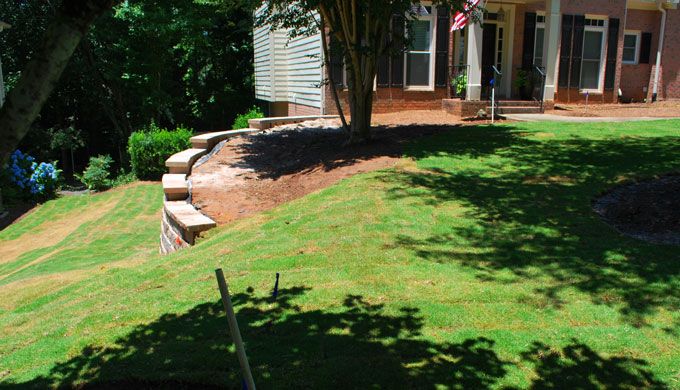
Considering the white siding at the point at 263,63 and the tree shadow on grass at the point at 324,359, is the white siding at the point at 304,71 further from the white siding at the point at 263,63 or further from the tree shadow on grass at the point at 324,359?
the tree shadow on grass at the point at 324,359

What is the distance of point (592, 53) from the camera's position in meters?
19.3

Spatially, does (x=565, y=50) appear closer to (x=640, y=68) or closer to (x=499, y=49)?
(x=499, y=49)

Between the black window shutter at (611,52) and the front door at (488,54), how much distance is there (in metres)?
4.15

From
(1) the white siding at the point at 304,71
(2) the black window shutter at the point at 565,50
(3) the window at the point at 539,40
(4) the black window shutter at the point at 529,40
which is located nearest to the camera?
(1) the white siding at the point at 304,71

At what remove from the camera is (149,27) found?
1995 cm

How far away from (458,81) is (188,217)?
1158 cm

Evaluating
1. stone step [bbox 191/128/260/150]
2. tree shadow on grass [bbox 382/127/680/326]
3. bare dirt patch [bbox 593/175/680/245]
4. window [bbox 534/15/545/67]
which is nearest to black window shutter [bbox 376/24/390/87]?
stone step [bbox 191/128/260/150]

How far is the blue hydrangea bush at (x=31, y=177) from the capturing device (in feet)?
49.6

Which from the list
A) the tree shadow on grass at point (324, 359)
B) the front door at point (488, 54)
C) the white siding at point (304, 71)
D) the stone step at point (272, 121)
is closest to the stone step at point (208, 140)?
the stone step at point (272, 121)

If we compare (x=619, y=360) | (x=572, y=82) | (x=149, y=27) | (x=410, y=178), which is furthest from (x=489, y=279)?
(x=149, y=27)

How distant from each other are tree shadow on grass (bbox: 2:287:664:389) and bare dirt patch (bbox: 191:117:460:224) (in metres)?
3.77

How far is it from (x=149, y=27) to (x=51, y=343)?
700 inches

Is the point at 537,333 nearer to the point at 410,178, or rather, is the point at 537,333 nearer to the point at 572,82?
the point at 410,178

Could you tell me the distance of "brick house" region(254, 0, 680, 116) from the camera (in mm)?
16781
